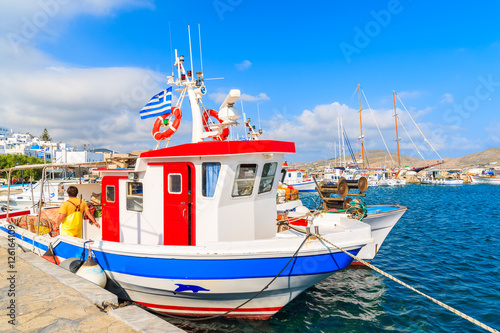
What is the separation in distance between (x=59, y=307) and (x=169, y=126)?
169 inches

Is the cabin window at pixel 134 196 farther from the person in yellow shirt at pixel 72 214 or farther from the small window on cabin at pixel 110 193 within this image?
the person in yellow shirt at pixel 72 214

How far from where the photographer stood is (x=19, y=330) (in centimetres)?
378

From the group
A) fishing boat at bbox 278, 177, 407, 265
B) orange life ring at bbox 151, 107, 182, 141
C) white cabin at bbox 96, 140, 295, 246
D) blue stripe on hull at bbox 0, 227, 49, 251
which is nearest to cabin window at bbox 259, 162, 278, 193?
white cabin at bbox 96, 140, 295, 246

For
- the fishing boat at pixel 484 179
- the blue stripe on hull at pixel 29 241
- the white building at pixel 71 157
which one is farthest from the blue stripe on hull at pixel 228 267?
the fishing boat at pixel 484 179

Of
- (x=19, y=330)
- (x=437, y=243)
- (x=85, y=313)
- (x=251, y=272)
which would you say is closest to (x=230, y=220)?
(x=251, y=272)

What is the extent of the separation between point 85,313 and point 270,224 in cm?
388

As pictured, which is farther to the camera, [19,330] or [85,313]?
[85,313]

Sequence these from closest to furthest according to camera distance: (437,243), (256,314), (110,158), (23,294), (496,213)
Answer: (23,294), (256,314), (110,158), (437,243), (496,213)

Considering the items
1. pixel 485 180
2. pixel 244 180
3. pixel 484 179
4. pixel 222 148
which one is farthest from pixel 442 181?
pixel 222 148

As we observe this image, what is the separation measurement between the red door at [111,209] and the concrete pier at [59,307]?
1.35m

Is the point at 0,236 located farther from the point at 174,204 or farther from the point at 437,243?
the point at 437,243

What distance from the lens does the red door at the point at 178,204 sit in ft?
19.9

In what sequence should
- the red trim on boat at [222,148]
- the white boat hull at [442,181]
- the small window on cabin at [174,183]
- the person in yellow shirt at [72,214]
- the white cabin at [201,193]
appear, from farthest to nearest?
the white boat hull at [442,181]
the person in yellow shirt at [72,214]
the small window on cabin at [174,183]
the white cabin at [201,193]
the red trim on boat at [222,148]

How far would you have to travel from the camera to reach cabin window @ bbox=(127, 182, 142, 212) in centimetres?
671
